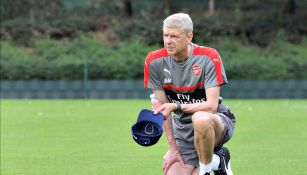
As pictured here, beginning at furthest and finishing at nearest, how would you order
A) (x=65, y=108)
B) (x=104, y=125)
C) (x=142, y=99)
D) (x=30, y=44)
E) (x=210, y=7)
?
(x=210, y=7), (x=30, y=44), (x=142, y=99), (x=65, y=108), (x=104, y=125)

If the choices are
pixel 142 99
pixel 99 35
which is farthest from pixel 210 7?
pixel 142 99

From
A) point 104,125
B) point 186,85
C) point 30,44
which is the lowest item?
point 30,44

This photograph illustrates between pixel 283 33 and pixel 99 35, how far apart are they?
9.54m

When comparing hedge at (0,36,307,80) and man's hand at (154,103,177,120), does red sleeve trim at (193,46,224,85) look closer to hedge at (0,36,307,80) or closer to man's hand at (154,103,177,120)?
man's hand at (154,103,177,120)

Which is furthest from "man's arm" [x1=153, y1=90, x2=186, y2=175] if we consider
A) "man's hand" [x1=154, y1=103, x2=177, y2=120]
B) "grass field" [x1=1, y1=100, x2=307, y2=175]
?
"grass field" [x1=1, y1=100, x2=307, y2=175]

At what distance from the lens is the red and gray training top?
26.6ft

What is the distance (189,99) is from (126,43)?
110 feet

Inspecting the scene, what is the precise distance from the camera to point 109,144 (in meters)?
15.5

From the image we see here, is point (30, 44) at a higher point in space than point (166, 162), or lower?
lower

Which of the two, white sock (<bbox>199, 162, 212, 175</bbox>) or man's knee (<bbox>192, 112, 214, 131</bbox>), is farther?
white sock (<bbox>199, 162, 212, 175</bbox>)

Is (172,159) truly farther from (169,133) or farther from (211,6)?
(211,6)

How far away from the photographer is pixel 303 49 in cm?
4081

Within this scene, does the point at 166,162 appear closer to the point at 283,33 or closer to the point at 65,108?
the point at 65,108

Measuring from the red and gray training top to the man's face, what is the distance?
261 mm
